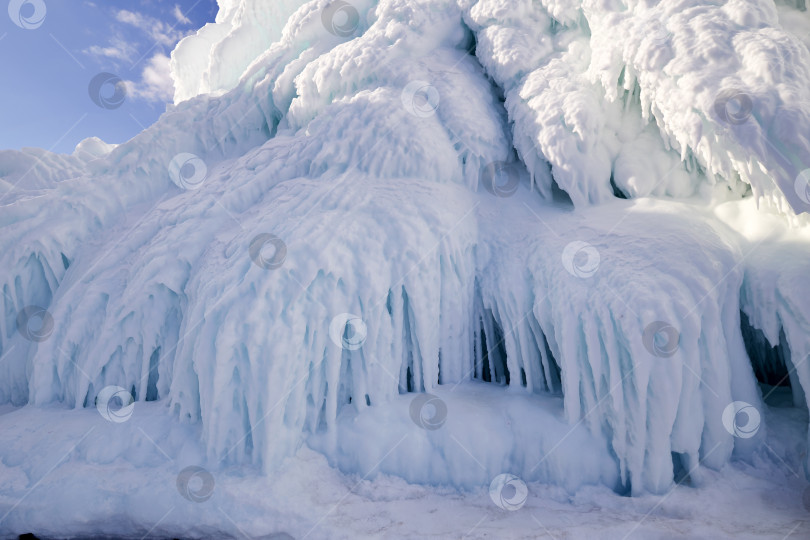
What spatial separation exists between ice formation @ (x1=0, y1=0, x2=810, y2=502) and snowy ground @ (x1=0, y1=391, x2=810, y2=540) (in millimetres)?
244

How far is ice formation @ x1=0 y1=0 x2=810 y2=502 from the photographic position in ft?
14.9

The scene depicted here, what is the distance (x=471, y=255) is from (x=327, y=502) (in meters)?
3.46

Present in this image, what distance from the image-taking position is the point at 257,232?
546 centimetres

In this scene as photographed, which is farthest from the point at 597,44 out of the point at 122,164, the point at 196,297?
the point at 122,164

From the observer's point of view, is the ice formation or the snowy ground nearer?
the snowy ground

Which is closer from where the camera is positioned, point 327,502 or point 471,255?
point 327,502

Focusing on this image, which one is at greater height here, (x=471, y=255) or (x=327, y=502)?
(x=471, y=255)

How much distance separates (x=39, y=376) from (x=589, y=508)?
6892mm

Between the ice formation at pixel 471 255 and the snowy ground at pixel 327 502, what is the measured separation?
0.24m

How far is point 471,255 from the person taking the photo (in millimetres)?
6129

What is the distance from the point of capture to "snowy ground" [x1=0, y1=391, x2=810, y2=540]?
12.5 ft

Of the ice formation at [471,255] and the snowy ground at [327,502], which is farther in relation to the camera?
the ice formation at [471,255]

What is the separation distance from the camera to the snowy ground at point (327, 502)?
381 centimetres

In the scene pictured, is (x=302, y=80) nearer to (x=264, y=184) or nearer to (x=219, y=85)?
(x=264, y=184)
